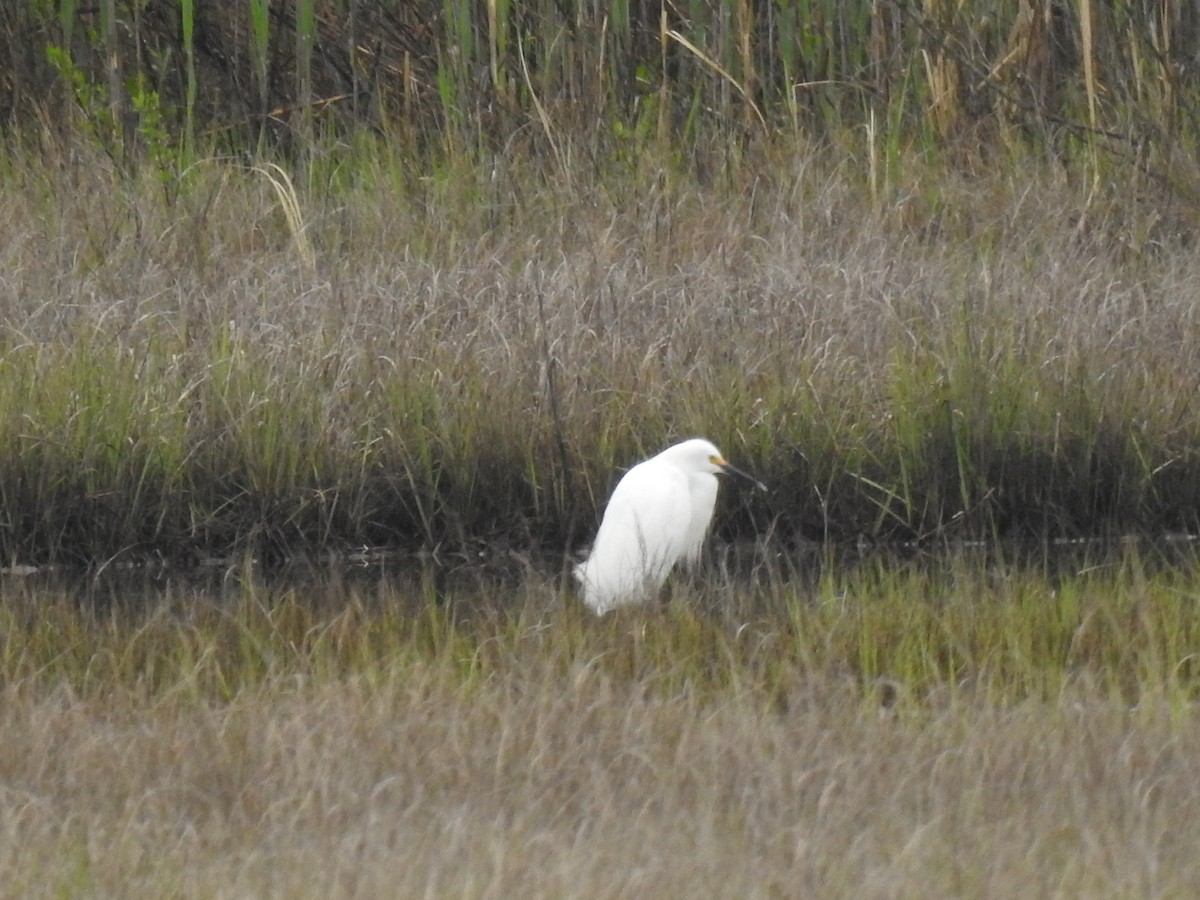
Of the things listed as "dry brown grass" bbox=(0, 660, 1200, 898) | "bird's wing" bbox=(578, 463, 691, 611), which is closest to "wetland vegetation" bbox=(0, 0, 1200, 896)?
"dry brown grass" bbox=(0, 660, 1200, 898)

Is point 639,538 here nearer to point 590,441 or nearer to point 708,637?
point 708,637

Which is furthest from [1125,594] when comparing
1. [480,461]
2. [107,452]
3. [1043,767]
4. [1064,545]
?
[107,452]

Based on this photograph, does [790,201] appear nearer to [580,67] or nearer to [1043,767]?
[580,67]

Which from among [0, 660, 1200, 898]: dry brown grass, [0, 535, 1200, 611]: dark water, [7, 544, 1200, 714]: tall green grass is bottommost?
[0, 535, 1200, 611]: dark water

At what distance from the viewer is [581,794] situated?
106 inches

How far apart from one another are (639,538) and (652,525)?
→ 0.21 m

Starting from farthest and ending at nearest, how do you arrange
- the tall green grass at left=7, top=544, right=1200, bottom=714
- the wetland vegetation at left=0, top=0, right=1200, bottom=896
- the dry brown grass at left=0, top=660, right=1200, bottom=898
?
the tall green grass at left=7, top=544, right=1200, bottom=714 < the wetland vegetation at left=0, top=0, right=1200, bottom=896 < the dry brown grass at left=0, top=660, right=1200, bottom=898

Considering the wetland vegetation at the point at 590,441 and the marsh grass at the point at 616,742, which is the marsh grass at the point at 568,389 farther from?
the marsh grass at the point at 616,742

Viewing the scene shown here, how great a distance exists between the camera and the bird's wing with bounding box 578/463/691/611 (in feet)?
12.8

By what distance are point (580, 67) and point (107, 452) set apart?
296 cm

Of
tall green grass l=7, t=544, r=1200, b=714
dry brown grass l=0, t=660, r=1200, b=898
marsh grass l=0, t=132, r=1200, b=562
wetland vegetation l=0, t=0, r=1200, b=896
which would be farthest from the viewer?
marsh grass l=0, t=132, r=1200, b=562

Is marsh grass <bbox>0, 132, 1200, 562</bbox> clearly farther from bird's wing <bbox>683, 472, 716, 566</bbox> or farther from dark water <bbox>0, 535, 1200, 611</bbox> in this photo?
bird's wing <bbox>683, 472, 716, 566</bbox>

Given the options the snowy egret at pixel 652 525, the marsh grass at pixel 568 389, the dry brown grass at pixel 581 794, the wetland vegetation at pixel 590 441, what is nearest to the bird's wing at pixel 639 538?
the snowy egret at pixel 652 525

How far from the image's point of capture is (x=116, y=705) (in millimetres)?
A: 3213
